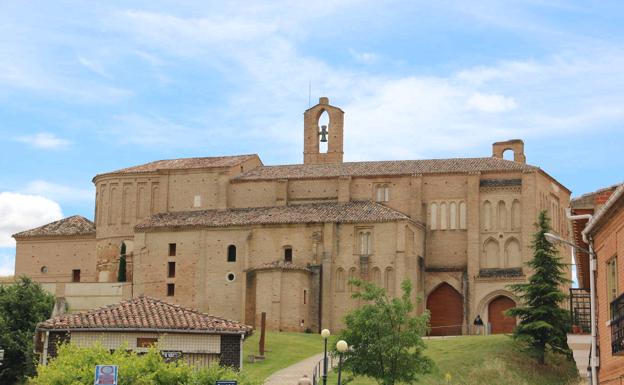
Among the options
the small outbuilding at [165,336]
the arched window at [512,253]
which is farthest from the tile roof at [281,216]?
the small outbuilding at [165,336]

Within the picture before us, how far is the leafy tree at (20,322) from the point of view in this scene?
61688 millimetres

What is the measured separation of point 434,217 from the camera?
80562mm

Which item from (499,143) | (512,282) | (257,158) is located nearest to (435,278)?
(512,282)

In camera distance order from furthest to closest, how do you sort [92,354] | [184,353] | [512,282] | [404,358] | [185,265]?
[185,265]
[512,282]
[404,358]
[184,353]
[92,354]

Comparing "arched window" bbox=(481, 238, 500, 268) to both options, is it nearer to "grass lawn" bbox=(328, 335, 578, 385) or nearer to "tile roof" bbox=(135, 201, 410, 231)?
"tile roof" bbox=(135, 201, 410, 231)

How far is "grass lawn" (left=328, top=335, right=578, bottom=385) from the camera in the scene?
57.4 meters

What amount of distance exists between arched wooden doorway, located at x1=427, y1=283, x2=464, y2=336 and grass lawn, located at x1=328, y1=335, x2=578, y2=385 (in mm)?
13026

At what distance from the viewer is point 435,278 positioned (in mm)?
79312

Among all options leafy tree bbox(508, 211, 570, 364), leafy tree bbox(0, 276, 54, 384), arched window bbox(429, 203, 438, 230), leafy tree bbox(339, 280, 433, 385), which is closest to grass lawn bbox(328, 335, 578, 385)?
leafy tree bbox(508, 211, 570, 364)

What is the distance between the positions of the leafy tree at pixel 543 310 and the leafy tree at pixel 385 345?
A: 41.4 ft

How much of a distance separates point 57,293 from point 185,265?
9115 mm

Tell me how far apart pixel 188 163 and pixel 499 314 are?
1043 inches

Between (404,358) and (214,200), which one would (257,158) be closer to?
(214,200)

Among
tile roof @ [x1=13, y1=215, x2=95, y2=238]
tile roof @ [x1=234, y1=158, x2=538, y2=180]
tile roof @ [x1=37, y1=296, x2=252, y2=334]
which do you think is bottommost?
tile roof @ [x1=37, y1=296, x2=252, y2=334]
